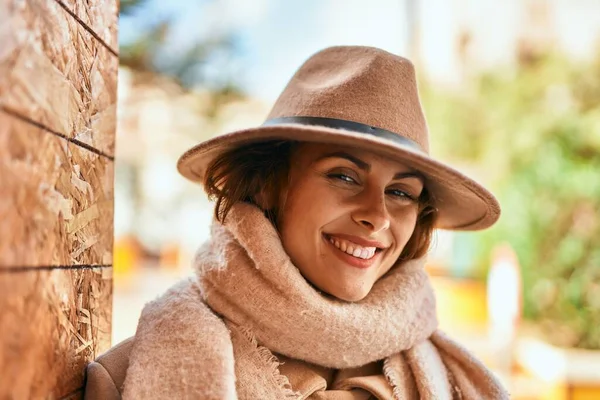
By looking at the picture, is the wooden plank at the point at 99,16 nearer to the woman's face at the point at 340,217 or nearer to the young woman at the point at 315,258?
the young woman at the point at 315,258

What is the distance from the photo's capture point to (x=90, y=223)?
108cm

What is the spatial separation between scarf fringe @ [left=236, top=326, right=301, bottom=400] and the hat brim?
0.33 meters

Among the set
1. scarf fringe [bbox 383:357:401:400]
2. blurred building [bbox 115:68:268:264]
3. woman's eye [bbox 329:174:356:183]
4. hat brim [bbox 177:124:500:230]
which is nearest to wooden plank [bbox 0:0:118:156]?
hat brim [bbox 177:124:500:230]

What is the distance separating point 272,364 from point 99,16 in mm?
657

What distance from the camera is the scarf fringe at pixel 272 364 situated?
3.81 feet

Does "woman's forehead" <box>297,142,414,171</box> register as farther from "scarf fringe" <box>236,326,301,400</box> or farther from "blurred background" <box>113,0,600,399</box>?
"blurred background" <box>113,0,600,399</box>

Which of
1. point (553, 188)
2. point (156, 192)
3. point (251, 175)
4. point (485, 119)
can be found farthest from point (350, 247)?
point (156, 192)

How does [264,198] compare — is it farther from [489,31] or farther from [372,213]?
[489,31]

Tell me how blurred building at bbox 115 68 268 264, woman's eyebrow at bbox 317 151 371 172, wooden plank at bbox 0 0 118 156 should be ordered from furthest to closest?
blurred building at bbox 115 68 268 264, woman's eyebrow at bbox 317 151 371 172, wooden plank at bbox 0 0 118 156

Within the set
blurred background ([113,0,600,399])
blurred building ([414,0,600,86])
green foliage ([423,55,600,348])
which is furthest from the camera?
blurred building ([414,0,600,86])

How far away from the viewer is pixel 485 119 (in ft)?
18.0

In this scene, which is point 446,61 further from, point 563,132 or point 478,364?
point 478,364

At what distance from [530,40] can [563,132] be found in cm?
229

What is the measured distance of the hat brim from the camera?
1084 mm
